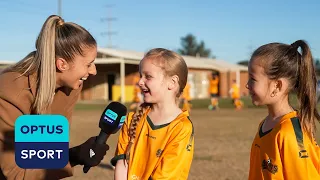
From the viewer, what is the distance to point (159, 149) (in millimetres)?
3213

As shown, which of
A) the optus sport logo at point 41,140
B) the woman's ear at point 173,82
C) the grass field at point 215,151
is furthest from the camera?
the grass field at point 215,151

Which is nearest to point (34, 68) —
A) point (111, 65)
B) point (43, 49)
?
point (43, 49)

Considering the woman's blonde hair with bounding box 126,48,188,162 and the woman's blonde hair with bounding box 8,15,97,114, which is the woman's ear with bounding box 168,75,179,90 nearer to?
the woman's blonde hair with bounding box 126,48,188,162

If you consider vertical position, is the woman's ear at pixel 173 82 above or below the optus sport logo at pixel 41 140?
below

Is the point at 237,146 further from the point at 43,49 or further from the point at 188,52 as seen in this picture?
the point at 188,52

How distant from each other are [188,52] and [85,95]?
77.8 meters

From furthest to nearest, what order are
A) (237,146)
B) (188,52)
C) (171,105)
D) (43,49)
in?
(188,52)
(237,146)
(171,105)
(43,49)

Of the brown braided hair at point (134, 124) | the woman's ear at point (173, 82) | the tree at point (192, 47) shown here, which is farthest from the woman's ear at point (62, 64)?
the tree at point (192, 47)

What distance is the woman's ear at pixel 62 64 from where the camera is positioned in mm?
2546

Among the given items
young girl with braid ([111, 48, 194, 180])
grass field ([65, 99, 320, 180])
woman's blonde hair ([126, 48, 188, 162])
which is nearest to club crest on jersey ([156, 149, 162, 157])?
young girl with braid ([111, 48, 194, 180])

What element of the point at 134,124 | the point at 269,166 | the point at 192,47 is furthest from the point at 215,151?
the point at 192,47

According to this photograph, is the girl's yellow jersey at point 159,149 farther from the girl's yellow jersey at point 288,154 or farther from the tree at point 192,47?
the tree at point 192,47

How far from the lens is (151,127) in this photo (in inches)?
130

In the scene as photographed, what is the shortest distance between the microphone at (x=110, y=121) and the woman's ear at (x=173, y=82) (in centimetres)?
78
